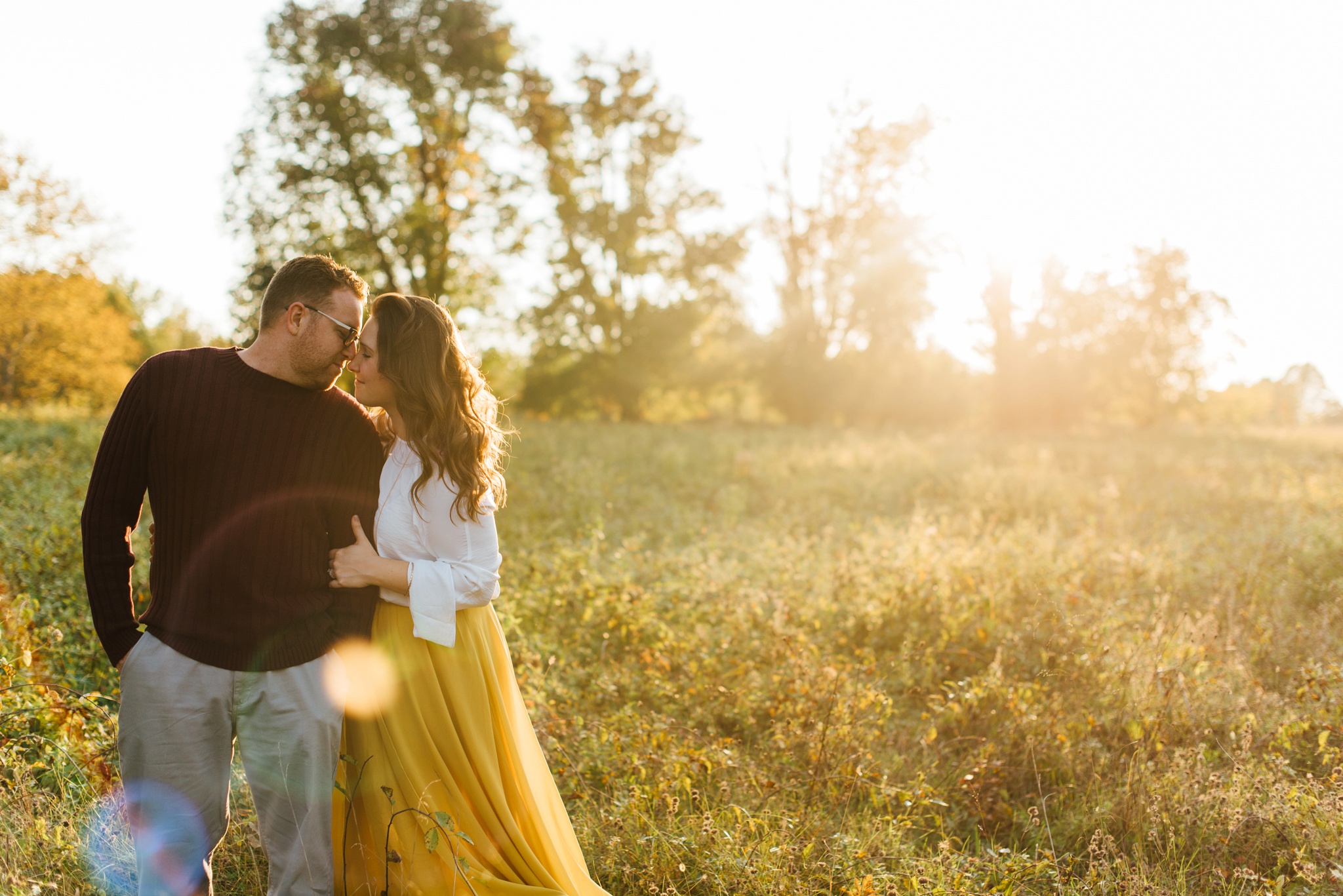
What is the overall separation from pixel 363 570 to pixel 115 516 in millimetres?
760

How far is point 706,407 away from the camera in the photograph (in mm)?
36906

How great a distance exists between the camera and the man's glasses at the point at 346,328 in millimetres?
2543

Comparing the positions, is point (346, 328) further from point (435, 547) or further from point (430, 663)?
point (430, 663)

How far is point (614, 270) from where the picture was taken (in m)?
28.5

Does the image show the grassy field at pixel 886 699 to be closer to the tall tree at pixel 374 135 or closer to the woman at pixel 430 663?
the woman at pixel 430 663

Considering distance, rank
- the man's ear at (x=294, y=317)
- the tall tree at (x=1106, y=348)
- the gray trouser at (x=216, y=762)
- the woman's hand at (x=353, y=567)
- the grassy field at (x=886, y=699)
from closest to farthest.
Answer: the gray trouser at (x=216, y=762) → the man's ear at (x=294, y=317) → the woman's hand at (x=353, y=567) → the grassy field at (x=886, y=699) → the tall tree at (x=1106, y=348)

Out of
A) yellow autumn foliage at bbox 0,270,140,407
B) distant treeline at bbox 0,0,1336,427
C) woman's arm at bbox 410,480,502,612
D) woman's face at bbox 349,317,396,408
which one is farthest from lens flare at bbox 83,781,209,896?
yellow autumn foliage at bbox 0,270,140,407

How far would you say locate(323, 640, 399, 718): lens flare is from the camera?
2.74m

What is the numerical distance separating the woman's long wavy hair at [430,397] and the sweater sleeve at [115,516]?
757 millimetres

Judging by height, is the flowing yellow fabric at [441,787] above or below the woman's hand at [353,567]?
below

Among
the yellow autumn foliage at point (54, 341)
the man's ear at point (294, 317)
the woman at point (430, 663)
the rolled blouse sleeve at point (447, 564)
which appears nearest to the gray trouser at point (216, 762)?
the woman at point (430, 663)

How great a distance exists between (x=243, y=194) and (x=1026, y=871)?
75.5 feet

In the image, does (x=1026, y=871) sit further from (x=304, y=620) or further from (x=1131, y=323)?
(x=1131, y=323)

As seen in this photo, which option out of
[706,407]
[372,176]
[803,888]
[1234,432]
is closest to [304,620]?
[803,888]
